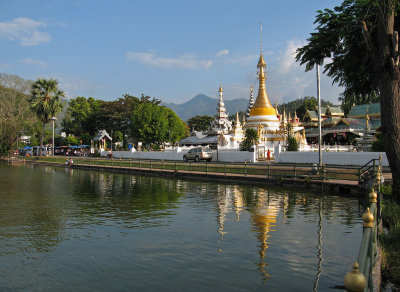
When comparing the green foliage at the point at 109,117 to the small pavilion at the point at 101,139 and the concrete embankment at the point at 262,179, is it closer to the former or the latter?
the small pavilion at the point at 101,139

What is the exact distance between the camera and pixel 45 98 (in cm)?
6047

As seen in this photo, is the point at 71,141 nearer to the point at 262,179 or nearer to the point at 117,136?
the point at 117,136

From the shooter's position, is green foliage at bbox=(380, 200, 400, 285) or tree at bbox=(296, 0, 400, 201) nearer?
green foliage at bbox=(380, 200, 400, 285)

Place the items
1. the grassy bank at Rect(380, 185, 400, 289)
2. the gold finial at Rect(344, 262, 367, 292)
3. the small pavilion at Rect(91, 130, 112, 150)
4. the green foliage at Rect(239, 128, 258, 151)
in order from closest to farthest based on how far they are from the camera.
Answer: the gold finial at Rect(344, 262, 367, 292)
the grassy bank at Rect(380, 185, 400, 289)
the green foliage at Rect(239, 128, 258, 151)
the small pavilion at Rect(91, 130, 112, 150)

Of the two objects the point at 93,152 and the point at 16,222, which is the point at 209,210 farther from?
the point at 93,152

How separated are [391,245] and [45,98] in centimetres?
6072

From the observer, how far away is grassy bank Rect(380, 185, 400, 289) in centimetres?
696

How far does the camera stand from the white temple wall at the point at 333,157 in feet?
94.5

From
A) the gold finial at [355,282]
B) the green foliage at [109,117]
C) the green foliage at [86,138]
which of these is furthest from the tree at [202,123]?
the gold finial at [355,282]

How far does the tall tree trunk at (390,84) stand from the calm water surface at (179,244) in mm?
2618

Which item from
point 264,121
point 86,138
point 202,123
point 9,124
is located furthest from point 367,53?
point 202,123

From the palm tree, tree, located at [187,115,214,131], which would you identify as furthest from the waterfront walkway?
tree, located at [187,115,214,131]

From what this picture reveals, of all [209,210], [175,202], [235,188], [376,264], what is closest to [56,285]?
[376,264]

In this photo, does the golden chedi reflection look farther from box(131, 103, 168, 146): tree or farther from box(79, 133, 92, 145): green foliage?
box(79, 133, 92, 145): green foliage
